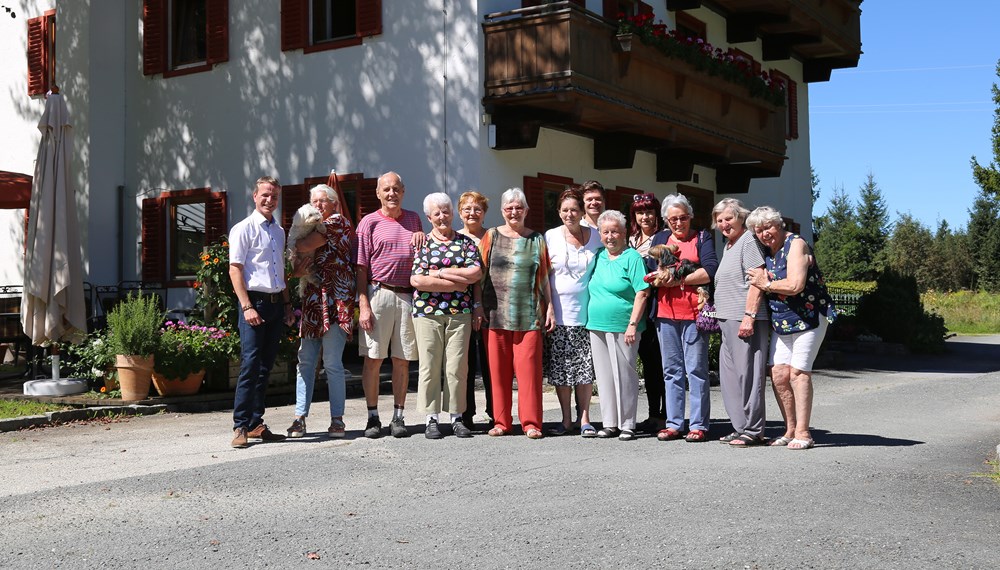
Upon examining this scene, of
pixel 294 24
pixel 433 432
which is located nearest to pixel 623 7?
pixel 294 24

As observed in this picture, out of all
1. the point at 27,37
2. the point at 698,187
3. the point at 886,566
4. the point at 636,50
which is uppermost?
the point at 27,37

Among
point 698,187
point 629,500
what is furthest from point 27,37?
point 629,500

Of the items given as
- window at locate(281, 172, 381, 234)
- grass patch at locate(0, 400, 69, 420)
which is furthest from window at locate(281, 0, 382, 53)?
grass patch at locate(0, 400, 69, 420)

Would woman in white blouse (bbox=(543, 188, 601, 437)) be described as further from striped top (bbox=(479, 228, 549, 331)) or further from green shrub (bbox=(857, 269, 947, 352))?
green shrub (bbox=(857, 269, 947, 352))

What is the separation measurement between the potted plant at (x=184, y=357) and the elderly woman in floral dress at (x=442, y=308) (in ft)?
13.0

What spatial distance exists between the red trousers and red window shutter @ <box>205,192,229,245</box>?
1047 centimetres

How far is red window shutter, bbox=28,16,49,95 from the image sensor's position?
744 inches

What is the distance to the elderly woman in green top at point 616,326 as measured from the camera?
8.40 meters

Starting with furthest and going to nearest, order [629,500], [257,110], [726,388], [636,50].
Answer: [257,110], [636,50], [726,388], [629,500]

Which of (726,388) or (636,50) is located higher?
(636,50)

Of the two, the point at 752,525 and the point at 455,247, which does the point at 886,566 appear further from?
the point at 455,247

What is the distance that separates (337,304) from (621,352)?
2.15m

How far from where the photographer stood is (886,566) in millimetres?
4660

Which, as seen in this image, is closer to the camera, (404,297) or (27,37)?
(404,297)
